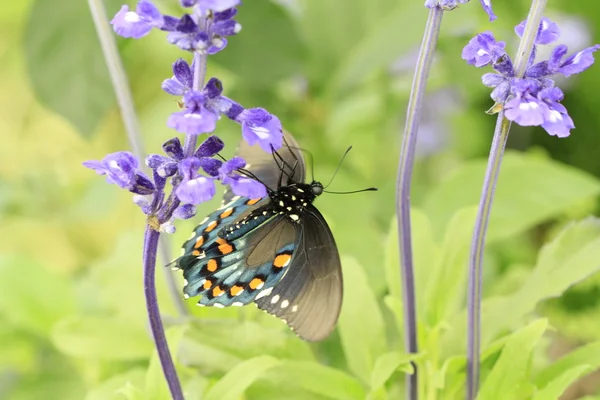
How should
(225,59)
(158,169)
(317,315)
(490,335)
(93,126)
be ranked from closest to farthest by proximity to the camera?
(158,169) < (317,315) < (490,335) < (93,126) < (225,59)

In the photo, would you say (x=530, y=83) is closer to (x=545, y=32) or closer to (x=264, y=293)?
(x=545, y=32)

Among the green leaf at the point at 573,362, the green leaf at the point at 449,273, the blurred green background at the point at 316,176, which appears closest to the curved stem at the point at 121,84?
the blurred green background at the point at 316,176

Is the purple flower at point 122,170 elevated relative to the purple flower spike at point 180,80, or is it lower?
lower

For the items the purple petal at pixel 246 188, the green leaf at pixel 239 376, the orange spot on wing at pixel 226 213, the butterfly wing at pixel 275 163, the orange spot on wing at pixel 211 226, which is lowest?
the green leaf at pixel 239 376

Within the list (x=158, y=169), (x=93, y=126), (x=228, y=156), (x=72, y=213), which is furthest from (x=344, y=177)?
(x=158, y=169)

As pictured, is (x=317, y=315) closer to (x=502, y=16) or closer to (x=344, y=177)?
(x=344, y=177)

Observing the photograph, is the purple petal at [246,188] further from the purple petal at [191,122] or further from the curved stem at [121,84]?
the curved stem at [121,84]
